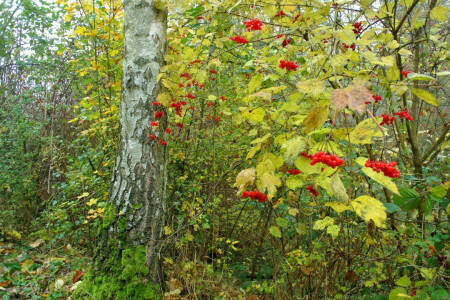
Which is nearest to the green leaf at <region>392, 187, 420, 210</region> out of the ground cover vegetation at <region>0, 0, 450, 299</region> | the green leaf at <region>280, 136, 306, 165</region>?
the ground cover vegetation at <region>0, 0, 450, 299</region>

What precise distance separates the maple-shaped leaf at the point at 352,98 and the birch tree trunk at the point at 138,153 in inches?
62.3

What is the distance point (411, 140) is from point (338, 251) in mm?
1165

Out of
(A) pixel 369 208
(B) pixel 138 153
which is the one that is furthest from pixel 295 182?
(B) pixel 138 153

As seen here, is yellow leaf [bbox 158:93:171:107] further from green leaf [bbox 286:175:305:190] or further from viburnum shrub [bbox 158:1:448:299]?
green leaf [bbox 286:175:305:190]

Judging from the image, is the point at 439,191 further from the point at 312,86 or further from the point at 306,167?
the point at 312,86

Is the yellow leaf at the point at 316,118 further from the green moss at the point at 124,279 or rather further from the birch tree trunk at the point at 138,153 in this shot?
the green moss at the point at 124,279

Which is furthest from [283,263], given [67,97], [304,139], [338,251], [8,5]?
[8,5]

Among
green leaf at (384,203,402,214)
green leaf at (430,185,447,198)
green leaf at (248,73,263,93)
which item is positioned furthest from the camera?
green leaf at (384,203,402,214)

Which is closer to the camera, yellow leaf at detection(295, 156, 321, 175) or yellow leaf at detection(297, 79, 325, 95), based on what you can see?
yellow leaf at detection(297, 79, 325, 95)

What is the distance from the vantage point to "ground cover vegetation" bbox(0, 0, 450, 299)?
122 cm

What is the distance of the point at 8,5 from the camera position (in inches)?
195

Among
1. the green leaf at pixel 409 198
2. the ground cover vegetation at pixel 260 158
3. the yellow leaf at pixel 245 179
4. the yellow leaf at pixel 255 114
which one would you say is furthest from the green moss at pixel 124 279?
the green leaf at pixel 409 198

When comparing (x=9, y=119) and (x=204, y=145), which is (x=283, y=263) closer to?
(x=204, y=145)

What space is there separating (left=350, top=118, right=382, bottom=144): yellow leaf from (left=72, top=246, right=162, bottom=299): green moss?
1701mm
